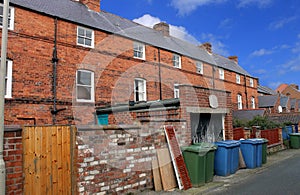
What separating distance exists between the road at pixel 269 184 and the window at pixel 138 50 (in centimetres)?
1110

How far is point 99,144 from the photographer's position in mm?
5945

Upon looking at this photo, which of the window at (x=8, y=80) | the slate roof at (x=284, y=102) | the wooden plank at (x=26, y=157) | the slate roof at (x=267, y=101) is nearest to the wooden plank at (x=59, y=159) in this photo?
the wooden plank at (x=26, y=157)

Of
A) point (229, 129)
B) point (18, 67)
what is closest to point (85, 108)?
point (18, 67)

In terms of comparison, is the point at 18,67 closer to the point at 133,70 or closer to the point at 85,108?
the point at 85,108

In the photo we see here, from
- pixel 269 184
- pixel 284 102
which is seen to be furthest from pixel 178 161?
pixel 284 102

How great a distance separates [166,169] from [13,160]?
4115 millimetres

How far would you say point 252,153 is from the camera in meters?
10.2

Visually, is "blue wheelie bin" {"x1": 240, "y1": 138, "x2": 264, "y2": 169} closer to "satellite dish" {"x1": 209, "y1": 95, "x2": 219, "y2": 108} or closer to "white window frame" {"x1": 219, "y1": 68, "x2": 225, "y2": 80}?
"satellite dish" {"x1": 209, "y1": 95, "x2": 219, "y2": 108}

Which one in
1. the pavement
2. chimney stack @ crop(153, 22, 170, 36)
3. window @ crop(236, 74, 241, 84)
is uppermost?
chimney stack @ crop(153, 22, 170, 36)

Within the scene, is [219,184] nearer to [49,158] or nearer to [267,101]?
[49,158]

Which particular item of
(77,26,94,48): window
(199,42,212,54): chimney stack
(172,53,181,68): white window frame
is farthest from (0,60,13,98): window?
(199,42,212,54): chimney stack

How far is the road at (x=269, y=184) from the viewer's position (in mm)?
6839

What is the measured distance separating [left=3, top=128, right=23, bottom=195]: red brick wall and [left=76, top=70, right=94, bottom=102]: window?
29.8 feet

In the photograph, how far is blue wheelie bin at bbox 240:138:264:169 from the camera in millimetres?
10164
